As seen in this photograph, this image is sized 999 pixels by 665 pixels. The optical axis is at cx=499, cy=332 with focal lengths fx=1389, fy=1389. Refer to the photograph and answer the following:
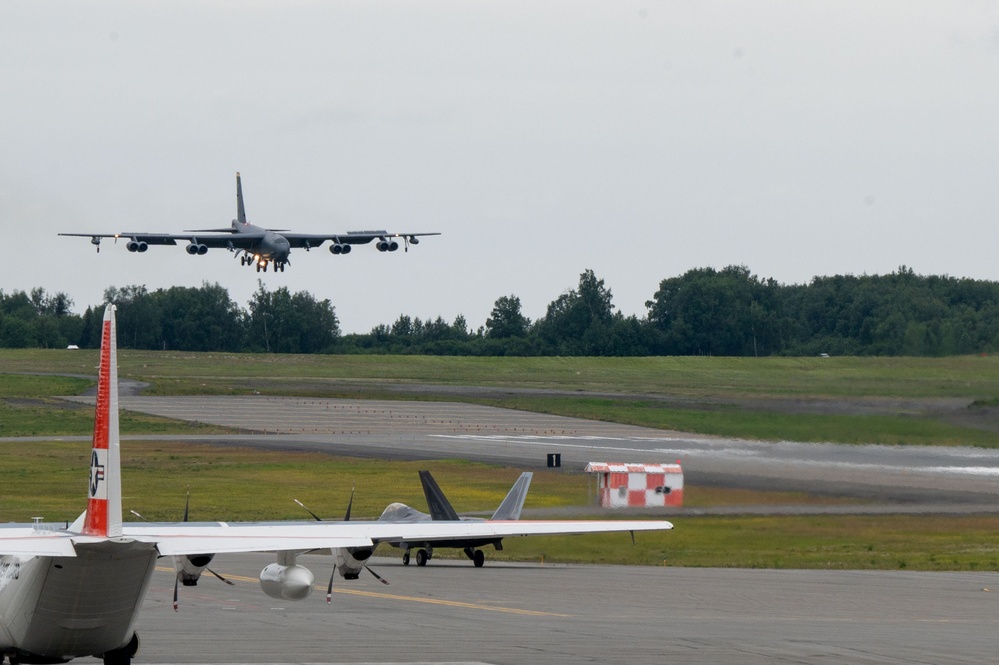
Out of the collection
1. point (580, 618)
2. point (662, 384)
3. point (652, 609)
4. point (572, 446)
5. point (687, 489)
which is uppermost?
point (662, 384)

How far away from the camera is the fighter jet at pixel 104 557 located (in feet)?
56.4

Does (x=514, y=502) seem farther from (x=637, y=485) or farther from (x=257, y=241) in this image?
(x=257, y=241)

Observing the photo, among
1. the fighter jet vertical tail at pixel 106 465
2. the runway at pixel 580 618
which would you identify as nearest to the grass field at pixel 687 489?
the runway at pixel 580 618

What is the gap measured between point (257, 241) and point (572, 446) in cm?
2952

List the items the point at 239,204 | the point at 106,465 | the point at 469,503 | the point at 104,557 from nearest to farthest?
the point at 104,557 → the point at 106,465 → the point at 469,503 → the point at 239,204

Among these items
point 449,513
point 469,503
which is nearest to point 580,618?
point 449,513

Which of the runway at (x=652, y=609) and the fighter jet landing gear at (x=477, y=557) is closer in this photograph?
the runway at (x=652, y=609)

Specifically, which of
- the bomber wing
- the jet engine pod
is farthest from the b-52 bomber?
the jet engine pod

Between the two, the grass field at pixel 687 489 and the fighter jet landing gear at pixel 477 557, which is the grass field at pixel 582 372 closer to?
the grass field at pixel 687 489

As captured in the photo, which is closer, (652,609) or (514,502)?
(652,609)

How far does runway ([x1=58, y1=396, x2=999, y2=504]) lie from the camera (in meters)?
56.4

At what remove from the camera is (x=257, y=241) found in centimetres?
9388

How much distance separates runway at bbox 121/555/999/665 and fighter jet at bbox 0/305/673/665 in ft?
16.8

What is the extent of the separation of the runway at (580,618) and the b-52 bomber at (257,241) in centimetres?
5240
